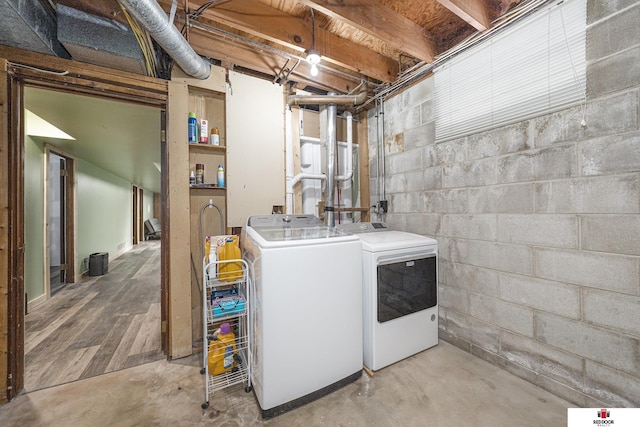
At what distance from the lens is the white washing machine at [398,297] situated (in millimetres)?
1765

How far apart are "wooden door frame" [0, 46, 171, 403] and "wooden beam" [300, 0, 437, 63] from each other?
171cm

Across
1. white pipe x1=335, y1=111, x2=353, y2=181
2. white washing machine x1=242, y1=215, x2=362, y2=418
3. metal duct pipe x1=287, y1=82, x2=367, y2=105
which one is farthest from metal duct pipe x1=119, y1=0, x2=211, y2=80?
white pipe x1=335, y1=111, x2=353, y2=181

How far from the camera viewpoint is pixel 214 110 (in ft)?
7.43

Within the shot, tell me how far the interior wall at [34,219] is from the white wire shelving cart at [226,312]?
9.50 feet

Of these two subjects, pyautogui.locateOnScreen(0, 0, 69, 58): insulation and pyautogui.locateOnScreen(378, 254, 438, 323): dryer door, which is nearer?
pyautogui.locateOnScreen(0, 0, 69, 58): insulation

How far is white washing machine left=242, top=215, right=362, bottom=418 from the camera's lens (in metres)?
1.37

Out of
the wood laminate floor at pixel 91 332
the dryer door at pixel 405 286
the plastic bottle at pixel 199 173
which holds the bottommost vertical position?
the wood laminate floor at pixel 91 332

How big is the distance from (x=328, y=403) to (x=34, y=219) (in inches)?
160

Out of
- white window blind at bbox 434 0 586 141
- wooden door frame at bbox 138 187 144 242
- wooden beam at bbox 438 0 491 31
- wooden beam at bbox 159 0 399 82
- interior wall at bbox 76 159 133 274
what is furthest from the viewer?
wooden door frame at bbox 138 187 144 242

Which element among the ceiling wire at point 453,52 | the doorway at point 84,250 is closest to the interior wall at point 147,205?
the doorway at point 84,250

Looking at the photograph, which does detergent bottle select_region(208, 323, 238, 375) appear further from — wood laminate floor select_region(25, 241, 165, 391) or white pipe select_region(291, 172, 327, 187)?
white pipe select_region(291, 172, 327, 187)

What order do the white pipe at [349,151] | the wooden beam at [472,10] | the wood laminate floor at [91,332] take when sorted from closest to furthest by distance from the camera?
the wooden beam at [472,10]
the wood laminate floor at [91,332]
the white pipe at [349,151]

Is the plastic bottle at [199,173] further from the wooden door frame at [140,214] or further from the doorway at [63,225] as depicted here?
the wooden door frame at [140,214]

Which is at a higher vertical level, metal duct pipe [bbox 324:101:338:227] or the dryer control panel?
metal duct pipe [bbox 324:101:338:227]
